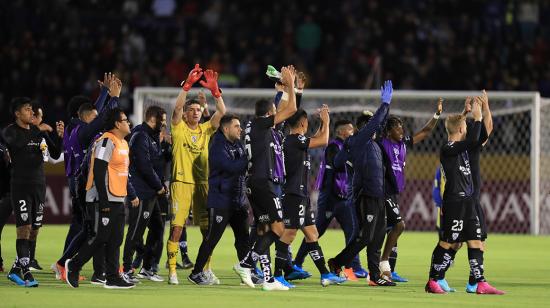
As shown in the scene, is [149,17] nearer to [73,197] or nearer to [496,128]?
[496,128]

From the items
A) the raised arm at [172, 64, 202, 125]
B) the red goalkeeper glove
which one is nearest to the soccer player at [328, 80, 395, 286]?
the red goalkeeper glove

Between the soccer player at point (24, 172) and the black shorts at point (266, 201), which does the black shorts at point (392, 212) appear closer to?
the black shorts at point (266, 201)

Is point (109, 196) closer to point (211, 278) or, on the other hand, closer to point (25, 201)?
point (25, 201)

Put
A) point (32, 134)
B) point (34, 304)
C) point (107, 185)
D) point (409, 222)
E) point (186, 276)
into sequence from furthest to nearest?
point (409, 222) → point (186, 276) → point (32, 134) → point (107, 185) → point (34, 304)

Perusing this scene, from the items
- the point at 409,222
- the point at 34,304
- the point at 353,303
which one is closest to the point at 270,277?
the point at 353,303

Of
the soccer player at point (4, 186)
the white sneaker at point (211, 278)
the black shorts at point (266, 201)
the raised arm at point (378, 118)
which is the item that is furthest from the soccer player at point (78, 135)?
the raised arm at point (378, 118)

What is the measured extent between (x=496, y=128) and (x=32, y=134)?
1295cm

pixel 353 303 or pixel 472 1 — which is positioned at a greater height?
pixel 472 1

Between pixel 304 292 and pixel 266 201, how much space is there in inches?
40.9

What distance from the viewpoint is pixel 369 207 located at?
13523 millimetres

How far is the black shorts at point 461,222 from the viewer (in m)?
12.5

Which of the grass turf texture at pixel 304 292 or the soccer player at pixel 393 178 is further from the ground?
the soccer player at pixel 393 178

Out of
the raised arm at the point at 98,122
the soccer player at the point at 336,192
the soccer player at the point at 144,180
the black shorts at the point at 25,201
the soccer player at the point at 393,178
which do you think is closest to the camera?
the raised arm at the point at 98,122

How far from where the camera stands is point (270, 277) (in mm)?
12547
